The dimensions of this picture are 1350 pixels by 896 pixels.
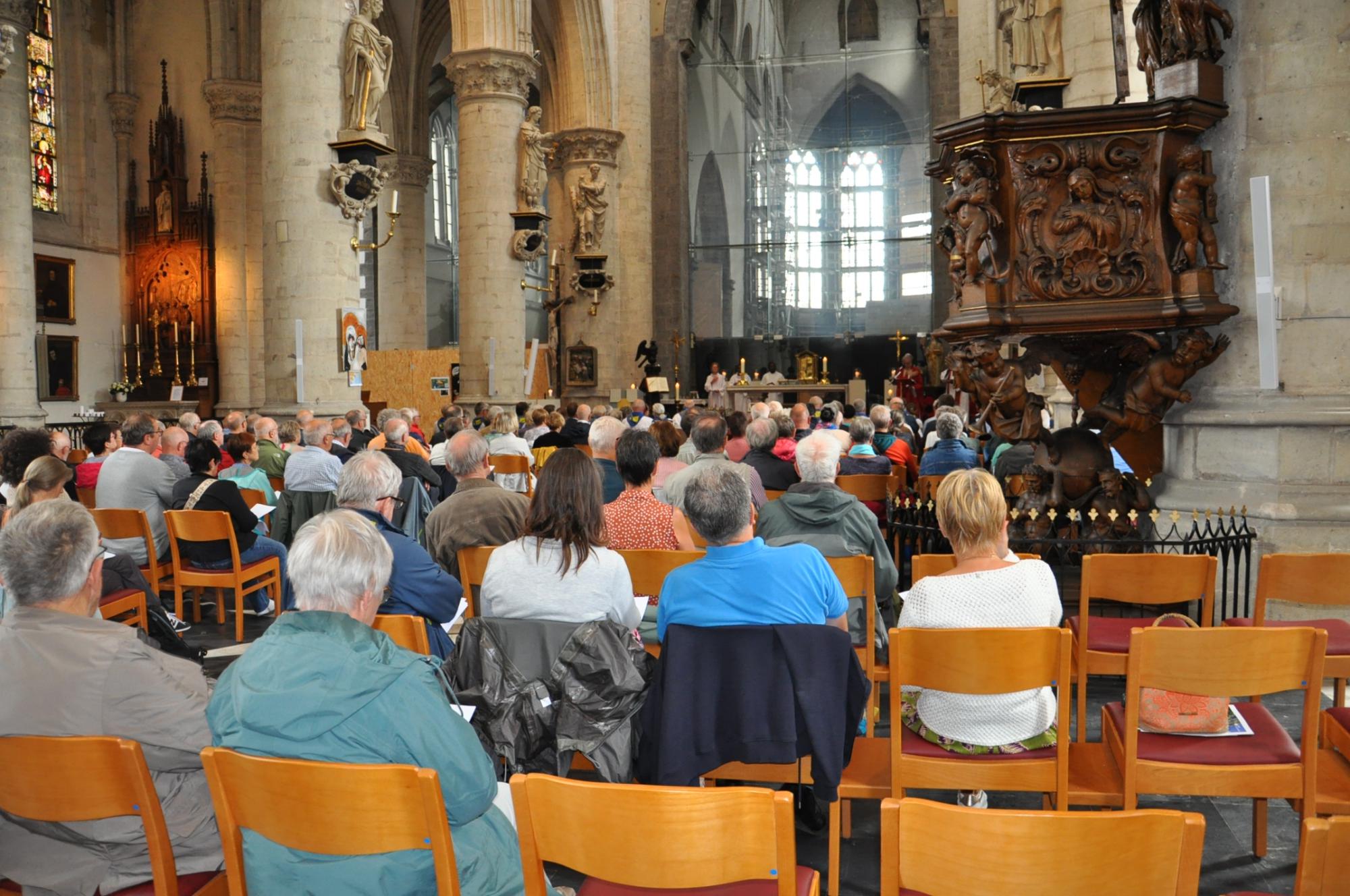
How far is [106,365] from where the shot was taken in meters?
21.5

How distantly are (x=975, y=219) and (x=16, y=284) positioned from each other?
1349cm

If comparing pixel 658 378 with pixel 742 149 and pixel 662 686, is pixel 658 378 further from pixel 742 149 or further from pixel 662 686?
pixel 662 686

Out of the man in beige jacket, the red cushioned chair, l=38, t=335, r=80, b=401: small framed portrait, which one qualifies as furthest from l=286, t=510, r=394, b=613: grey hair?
l=38, t=335, r=80, b=401: small framed portrait

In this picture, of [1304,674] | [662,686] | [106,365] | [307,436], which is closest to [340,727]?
[662,686]

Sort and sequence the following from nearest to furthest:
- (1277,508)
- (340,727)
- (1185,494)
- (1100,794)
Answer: (340,727) → (1100,794) → (1277,508) → (1185,494)

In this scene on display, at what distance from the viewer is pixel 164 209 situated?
21250mm

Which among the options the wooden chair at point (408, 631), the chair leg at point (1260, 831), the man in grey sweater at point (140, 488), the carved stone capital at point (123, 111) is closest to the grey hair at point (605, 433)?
the man in grey sweater at point (140, 488)

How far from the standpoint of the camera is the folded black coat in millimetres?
3352

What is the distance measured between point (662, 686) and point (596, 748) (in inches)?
12.9

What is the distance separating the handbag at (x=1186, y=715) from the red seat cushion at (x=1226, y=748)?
23 millimetres

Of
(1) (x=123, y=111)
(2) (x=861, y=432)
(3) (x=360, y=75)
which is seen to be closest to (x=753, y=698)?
(2) (x=861, y=432)

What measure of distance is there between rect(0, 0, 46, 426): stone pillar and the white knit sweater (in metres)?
14.6

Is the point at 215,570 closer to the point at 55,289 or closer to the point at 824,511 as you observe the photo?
the point at 824,511

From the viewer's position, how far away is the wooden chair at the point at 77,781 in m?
2.56
